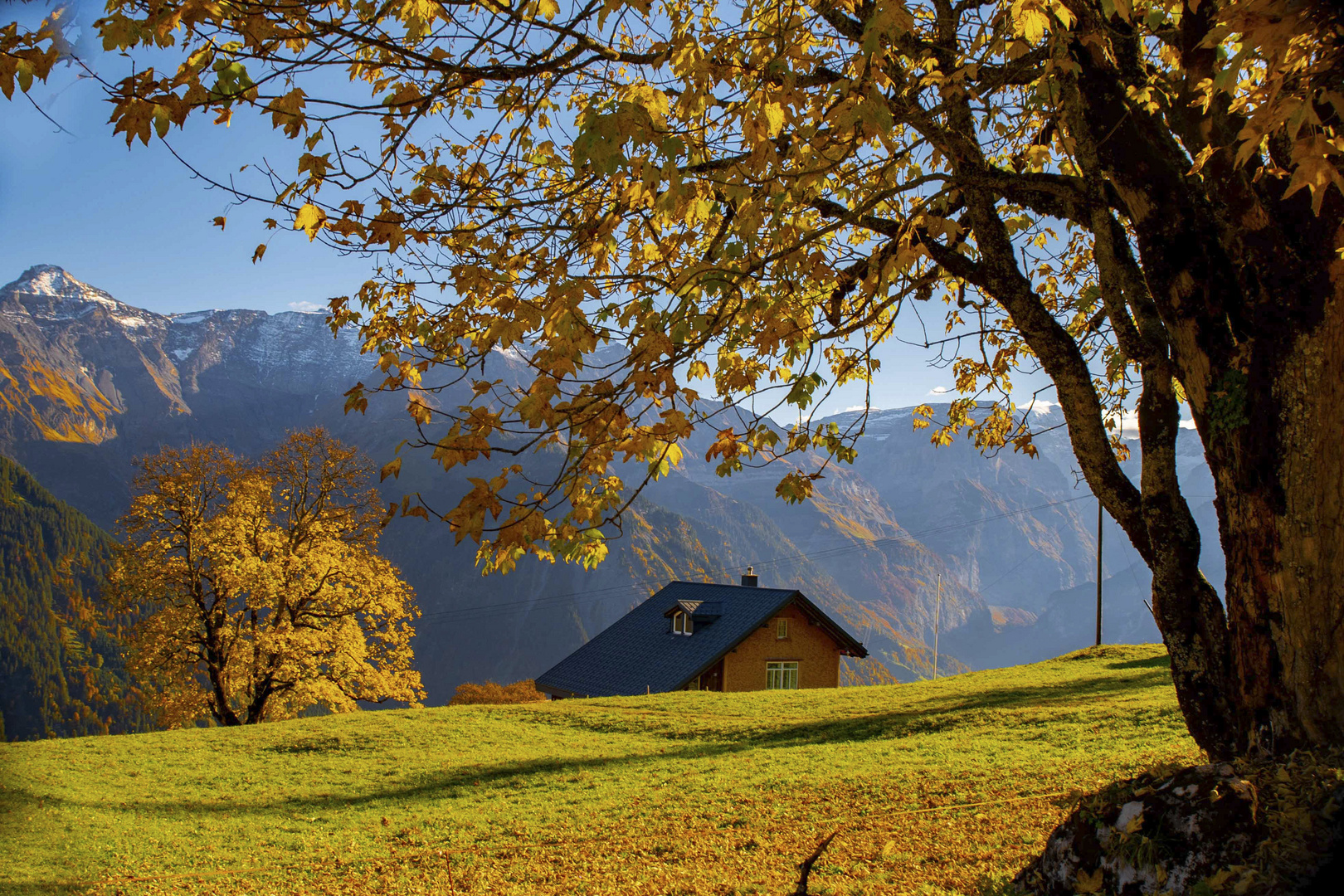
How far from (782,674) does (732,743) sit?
933 inches

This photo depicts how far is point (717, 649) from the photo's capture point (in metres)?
33.7

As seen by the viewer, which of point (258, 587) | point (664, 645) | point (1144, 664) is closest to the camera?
point (1144, 664)

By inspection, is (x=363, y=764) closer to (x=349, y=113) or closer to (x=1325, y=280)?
(x=349, y=113)

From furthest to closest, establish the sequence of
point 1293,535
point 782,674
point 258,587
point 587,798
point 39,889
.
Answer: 1. point 782,674
2. point 258,587
3. point 587,798
4. point 39,889
5. point 1293,535

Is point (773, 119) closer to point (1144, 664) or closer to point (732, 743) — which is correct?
point (732, 743)

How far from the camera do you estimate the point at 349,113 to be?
12.7 feet

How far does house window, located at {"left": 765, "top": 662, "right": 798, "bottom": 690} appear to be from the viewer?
118ft

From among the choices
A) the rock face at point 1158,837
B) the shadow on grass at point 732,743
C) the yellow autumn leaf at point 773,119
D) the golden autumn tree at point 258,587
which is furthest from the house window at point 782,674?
the yellow autumn leaf at point 773,119

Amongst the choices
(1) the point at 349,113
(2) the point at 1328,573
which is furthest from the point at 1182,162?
(1) the point at 349,113

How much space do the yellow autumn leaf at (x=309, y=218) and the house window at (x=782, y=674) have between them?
34418mm

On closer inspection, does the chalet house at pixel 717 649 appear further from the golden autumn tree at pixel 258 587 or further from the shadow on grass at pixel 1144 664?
the shadow on grass at pixel 1144 664

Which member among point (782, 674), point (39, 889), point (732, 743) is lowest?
point (782, 674)

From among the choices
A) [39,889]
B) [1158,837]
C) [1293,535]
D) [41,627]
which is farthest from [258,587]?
[41,627]

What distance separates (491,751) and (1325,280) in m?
13.7
